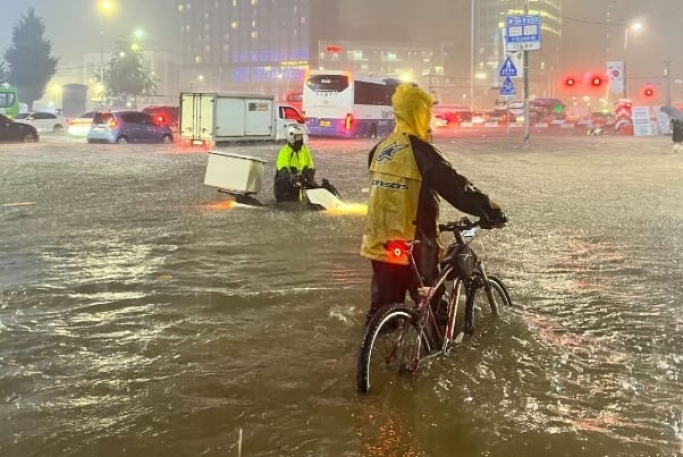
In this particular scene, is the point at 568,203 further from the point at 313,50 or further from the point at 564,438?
the point at 313,50

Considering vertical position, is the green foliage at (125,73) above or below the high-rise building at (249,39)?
below

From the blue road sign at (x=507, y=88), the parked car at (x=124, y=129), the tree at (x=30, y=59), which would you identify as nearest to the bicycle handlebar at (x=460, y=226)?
the blue road sign at (x=507, y=88)

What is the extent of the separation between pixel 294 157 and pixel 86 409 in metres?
8.02

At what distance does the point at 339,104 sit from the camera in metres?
37.6

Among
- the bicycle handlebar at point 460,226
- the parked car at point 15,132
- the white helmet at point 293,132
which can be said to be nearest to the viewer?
the bicycle handlebar at point 460,226

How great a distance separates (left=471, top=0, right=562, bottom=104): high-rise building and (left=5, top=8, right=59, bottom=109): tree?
70959 mm

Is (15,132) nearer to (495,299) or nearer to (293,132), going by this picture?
(293,132)

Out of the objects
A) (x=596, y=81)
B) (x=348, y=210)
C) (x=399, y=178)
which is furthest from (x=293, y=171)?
(x=596, y=81)

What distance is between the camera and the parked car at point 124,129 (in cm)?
3083

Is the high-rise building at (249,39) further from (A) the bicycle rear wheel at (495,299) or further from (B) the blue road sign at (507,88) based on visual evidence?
(A) the bicycle rear wheel at (495,299)

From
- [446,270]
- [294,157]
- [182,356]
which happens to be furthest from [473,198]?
[294,157]

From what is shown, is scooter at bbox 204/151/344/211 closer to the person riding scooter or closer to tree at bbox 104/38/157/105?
the person riding scooter

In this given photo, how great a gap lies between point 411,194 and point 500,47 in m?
138

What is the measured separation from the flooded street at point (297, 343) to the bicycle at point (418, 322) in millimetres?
163
